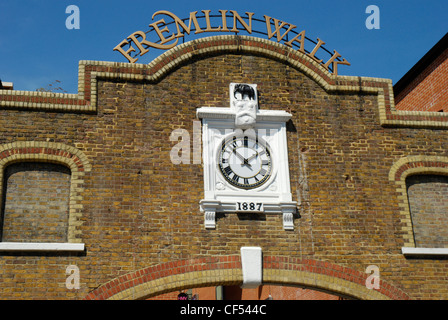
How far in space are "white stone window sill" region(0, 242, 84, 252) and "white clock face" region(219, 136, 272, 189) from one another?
3886 millimetres

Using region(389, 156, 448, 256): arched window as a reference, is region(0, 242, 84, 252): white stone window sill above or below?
below

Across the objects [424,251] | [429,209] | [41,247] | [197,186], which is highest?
[197,186]

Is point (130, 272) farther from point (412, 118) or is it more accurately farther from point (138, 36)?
point (412, 118)

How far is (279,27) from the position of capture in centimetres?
1709

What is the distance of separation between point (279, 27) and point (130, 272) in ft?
25.0

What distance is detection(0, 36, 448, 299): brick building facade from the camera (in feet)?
46.6

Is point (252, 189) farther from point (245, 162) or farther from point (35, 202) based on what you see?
point (35, 202)

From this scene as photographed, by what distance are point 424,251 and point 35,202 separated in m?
9.31

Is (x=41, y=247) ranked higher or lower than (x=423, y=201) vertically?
lower

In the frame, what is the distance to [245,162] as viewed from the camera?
15.5 m

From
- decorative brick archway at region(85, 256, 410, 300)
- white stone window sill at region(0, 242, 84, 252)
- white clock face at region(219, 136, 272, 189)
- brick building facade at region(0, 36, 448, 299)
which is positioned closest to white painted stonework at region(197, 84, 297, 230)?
white clock face at region(219, 136, 272, 189)

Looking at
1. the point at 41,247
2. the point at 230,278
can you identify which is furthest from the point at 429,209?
the point at 41,247

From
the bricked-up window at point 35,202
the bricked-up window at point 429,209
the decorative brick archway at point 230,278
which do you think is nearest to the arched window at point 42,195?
the bricked-up window at point 35,202

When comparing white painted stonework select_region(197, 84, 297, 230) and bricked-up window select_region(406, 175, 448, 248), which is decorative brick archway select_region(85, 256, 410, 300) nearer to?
white painted stonework select_region(197, 84, 297, 230)
